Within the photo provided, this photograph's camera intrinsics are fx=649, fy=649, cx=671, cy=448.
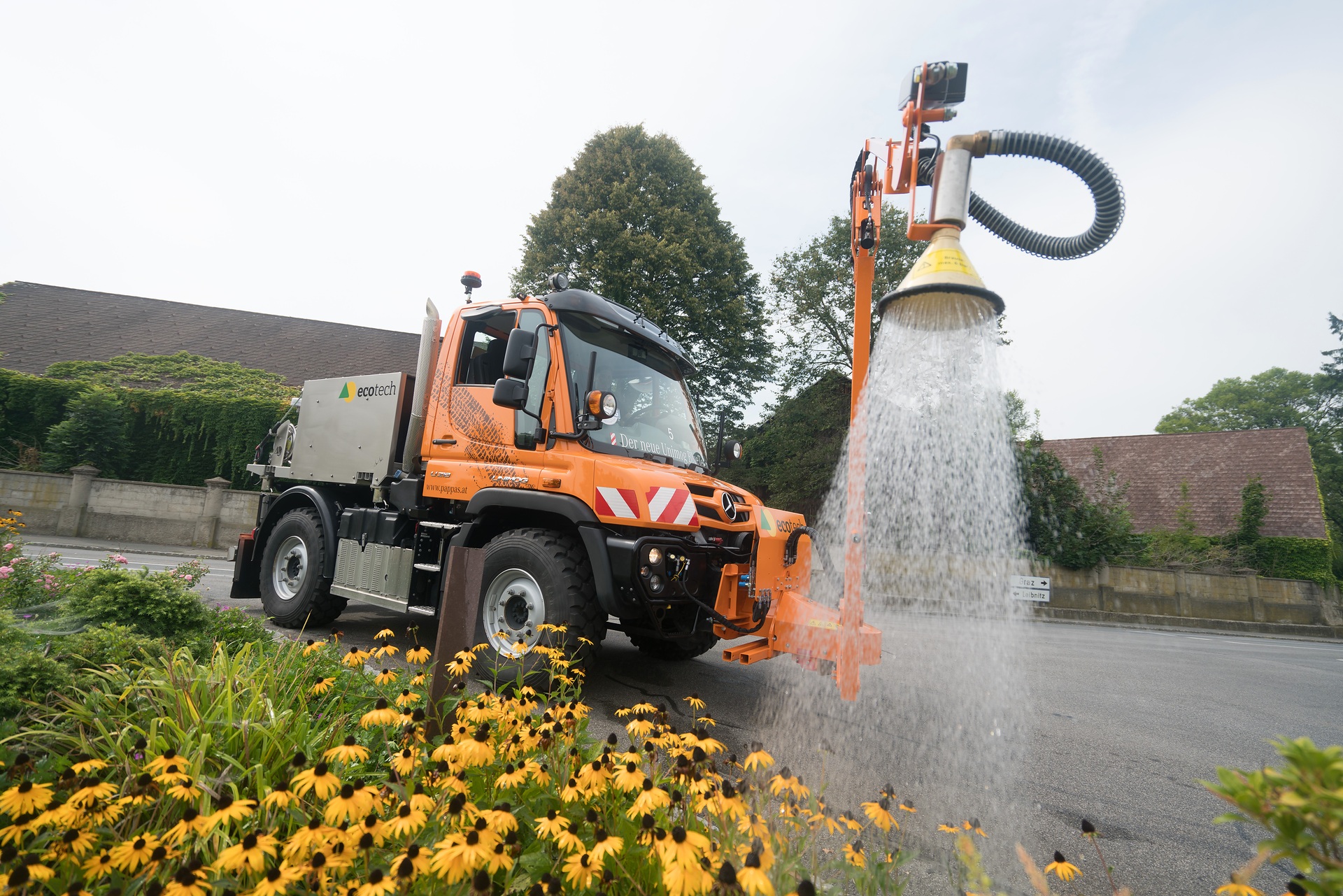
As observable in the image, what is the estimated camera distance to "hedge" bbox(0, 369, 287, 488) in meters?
17.0

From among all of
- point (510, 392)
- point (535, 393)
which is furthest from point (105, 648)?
point (535, 393)

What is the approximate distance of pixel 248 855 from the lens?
50.9 inches

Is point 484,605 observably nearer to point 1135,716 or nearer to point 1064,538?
point 1135,716

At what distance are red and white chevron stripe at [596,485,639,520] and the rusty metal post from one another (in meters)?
1.24

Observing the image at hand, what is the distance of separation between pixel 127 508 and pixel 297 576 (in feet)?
42.2

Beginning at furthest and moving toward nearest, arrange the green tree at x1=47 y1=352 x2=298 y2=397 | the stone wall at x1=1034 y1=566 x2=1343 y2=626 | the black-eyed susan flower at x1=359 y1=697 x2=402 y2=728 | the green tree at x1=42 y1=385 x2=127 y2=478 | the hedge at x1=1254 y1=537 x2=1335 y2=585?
the hedge at x1=1254 y1=537 x2=1335 y2=585 → the green tree at x1=47 y1=352 x2=298 y2=397 → the stone wall at x1=1034 y1=566 x2=1343 y2=626 → the green tree at x1=42 y1=385 x2=127 y2=478 → the black-eyed susan flower at x1=359 y1=697 x2=402 y2=728

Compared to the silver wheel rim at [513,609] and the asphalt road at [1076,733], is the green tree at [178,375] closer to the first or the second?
the asphalt road at [1076,733]

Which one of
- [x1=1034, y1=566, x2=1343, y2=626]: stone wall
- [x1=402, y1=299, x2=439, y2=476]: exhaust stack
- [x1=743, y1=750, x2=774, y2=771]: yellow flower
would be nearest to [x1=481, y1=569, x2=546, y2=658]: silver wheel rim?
[x1=402, y1=299, x2=439, y2=476]: exhaust stack

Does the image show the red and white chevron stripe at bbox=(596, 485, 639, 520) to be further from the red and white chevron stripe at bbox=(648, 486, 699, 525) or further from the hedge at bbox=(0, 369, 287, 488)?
the hedge at bbox=(0, 369, 287, 488)

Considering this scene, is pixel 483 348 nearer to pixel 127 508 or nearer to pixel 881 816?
pixel 881 816

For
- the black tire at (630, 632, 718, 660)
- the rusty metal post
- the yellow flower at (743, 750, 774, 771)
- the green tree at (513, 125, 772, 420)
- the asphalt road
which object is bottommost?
the asphalt road

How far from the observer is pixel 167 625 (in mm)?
3494

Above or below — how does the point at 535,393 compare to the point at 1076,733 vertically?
above

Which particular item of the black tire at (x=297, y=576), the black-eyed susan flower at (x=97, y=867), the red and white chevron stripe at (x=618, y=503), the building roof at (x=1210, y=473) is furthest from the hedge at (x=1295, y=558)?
the black-eyed susan flower at (x=97, y=867)
